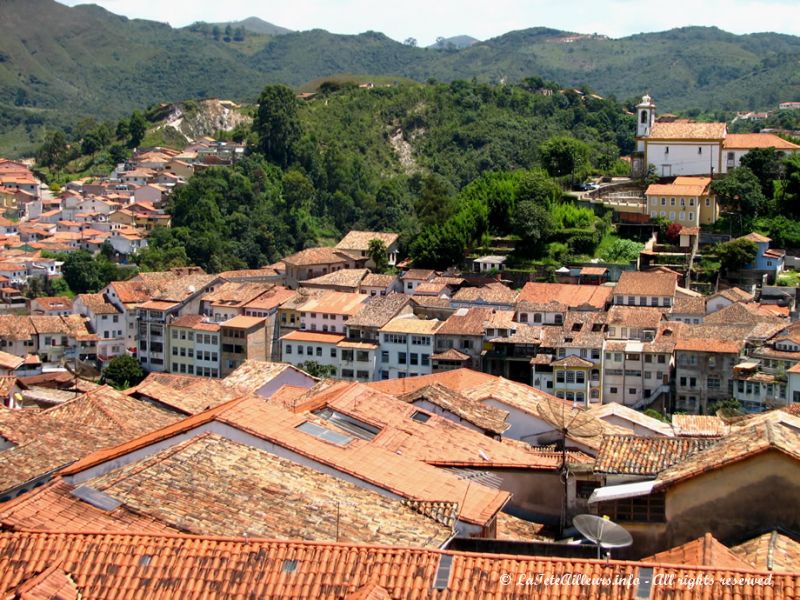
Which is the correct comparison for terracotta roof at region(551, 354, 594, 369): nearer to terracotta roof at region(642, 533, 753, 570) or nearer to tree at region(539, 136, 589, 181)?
tree at region(539, 136, 589, 181)

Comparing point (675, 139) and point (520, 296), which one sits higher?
point (675, 139)

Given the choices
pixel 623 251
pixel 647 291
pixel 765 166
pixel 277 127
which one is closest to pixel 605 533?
pixel 647 291

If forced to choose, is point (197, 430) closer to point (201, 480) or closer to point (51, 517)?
point (201, 480)

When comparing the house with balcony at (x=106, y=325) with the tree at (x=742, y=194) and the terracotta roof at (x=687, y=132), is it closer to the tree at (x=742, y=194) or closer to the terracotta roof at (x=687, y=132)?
the terracotta roof at (x=687, y=132)

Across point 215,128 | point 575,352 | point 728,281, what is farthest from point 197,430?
point 215,128

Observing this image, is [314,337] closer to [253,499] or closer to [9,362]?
[9,362]
